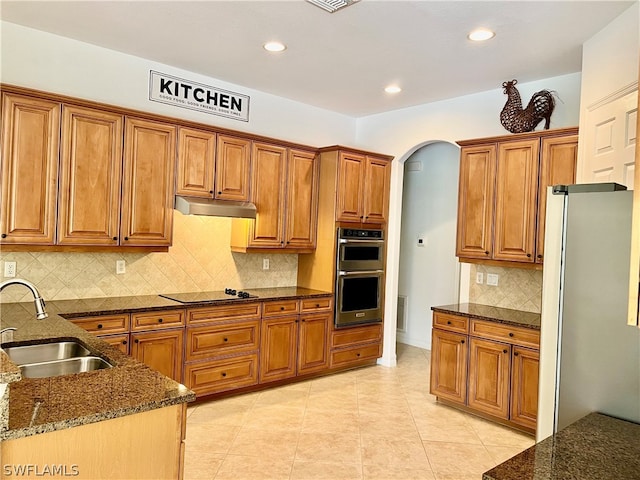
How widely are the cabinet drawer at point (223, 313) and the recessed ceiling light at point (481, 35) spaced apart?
2816 mm

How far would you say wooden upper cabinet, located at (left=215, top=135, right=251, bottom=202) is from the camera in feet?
14.2

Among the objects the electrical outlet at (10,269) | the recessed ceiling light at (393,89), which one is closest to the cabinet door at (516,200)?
the recessed ceiling light at (393,89)

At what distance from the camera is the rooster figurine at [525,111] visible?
13.4 ft

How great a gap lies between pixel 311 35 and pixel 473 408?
324 centimetres

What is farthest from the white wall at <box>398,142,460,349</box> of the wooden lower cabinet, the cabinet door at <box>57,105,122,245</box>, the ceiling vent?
the wooden lower cabinet

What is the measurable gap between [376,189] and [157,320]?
9.01ft

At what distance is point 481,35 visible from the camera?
11.0ft

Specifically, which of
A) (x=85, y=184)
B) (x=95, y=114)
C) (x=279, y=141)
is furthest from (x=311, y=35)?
Answer: (x=85, y=184)

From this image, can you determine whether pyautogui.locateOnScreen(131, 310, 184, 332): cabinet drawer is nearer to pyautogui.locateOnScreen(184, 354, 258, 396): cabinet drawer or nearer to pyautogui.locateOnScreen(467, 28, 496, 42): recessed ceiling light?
pyautogui.locateOnScreen(184, 354, 258, 396): cabinet drawer

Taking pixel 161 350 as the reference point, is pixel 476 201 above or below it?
above

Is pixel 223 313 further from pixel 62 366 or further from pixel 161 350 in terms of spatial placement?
pixel 62 366

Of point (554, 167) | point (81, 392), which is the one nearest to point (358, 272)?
point (554, 167)

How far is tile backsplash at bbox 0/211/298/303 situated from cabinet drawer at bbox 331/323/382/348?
80 centimetres

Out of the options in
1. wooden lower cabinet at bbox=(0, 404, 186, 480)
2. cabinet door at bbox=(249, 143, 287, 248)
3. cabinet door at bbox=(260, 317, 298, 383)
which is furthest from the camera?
cabinet door at bbox=(249, 143, 287, 248)
